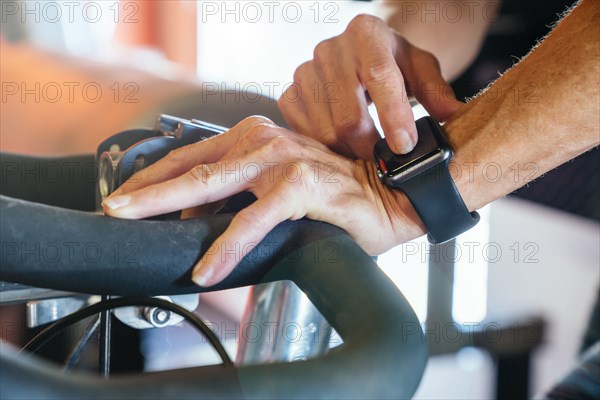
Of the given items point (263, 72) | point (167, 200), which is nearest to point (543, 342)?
point (263, 72)

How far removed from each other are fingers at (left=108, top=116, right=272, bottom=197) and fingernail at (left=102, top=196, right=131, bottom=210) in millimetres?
50

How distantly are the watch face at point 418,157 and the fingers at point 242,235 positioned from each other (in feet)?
0.32

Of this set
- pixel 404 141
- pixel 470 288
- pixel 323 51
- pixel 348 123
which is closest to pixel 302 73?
pixel 323 51

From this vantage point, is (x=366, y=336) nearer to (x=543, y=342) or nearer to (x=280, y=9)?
(x=543, y=342)

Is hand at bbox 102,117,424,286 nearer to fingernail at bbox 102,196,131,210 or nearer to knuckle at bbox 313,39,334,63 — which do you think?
fingernail at bbox 102,196,131,210

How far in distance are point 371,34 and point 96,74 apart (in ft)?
2.68

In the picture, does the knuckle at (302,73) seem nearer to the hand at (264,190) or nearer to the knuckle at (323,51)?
the knuckle at (323,51)

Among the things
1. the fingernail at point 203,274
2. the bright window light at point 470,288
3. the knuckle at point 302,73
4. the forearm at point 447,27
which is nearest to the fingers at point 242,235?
the fingernail at point 203,274

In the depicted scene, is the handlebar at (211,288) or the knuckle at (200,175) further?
the knuckle at (200,175)

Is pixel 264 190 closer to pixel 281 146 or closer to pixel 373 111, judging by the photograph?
pixel 281 146

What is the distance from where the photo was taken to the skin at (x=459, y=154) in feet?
1.61

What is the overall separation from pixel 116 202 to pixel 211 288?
8 cm

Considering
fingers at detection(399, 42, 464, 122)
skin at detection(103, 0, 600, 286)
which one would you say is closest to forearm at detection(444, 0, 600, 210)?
skin at detection(103, 0, 600, 286)

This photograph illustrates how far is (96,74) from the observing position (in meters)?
1.35
